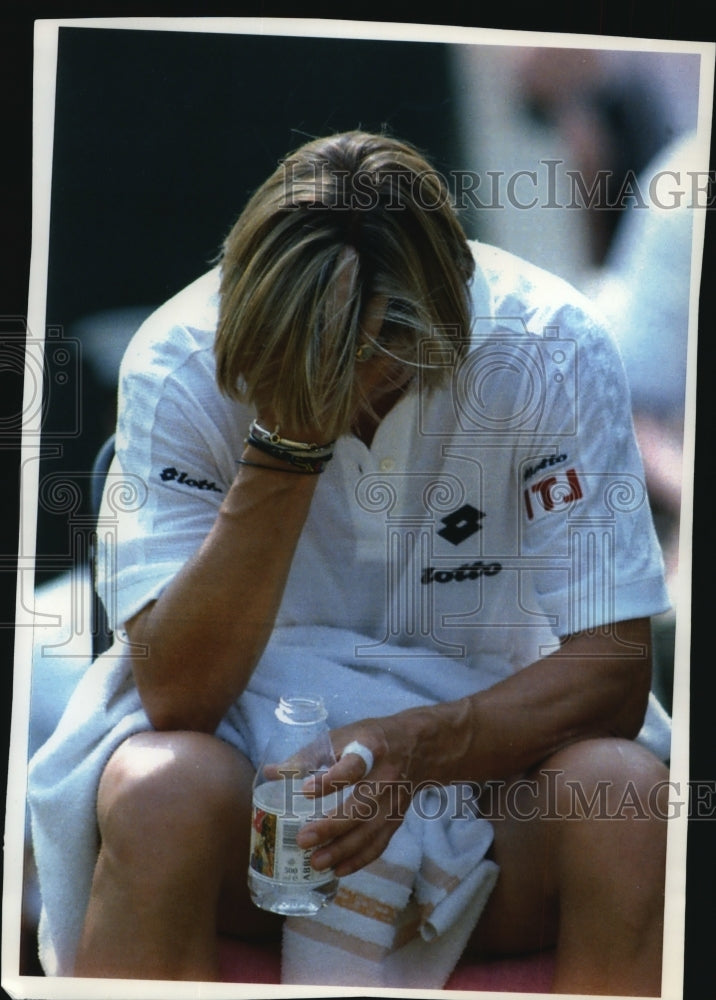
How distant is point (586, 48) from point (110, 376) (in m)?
0.93

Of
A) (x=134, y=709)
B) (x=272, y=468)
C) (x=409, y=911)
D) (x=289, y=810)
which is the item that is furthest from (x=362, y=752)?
(x=272, y=468)

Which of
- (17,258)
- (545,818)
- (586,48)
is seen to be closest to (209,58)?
(17,258)

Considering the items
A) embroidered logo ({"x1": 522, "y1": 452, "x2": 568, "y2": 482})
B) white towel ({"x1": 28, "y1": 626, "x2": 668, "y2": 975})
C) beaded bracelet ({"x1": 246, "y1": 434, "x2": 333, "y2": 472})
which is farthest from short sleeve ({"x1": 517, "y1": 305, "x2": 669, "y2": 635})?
beaded bracelet ({"x1": 246, "y1": 434, "x2": 333, "y2": 472})

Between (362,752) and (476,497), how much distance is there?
0.45 metres

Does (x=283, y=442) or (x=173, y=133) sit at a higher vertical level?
(x=173, y=133)

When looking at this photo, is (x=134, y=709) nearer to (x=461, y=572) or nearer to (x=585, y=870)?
(x=461, y=572)

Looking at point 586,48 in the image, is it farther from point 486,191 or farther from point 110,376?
point 110,376

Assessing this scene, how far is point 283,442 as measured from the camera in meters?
1.81

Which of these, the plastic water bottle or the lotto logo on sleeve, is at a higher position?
the lotto logo on sleeve

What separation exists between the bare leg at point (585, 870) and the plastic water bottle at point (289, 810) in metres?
0.28

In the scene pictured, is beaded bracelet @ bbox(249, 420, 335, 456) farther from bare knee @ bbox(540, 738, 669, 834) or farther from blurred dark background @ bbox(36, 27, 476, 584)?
bare knee @ bbox(540, 738, 669, 834)

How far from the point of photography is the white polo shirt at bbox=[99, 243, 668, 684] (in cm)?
185

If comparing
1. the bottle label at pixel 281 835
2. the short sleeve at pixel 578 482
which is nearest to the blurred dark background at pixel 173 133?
the short sleeve at pixel 578 482

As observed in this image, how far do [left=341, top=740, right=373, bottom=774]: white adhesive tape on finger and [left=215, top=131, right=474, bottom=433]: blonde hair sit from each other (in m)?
0.50
